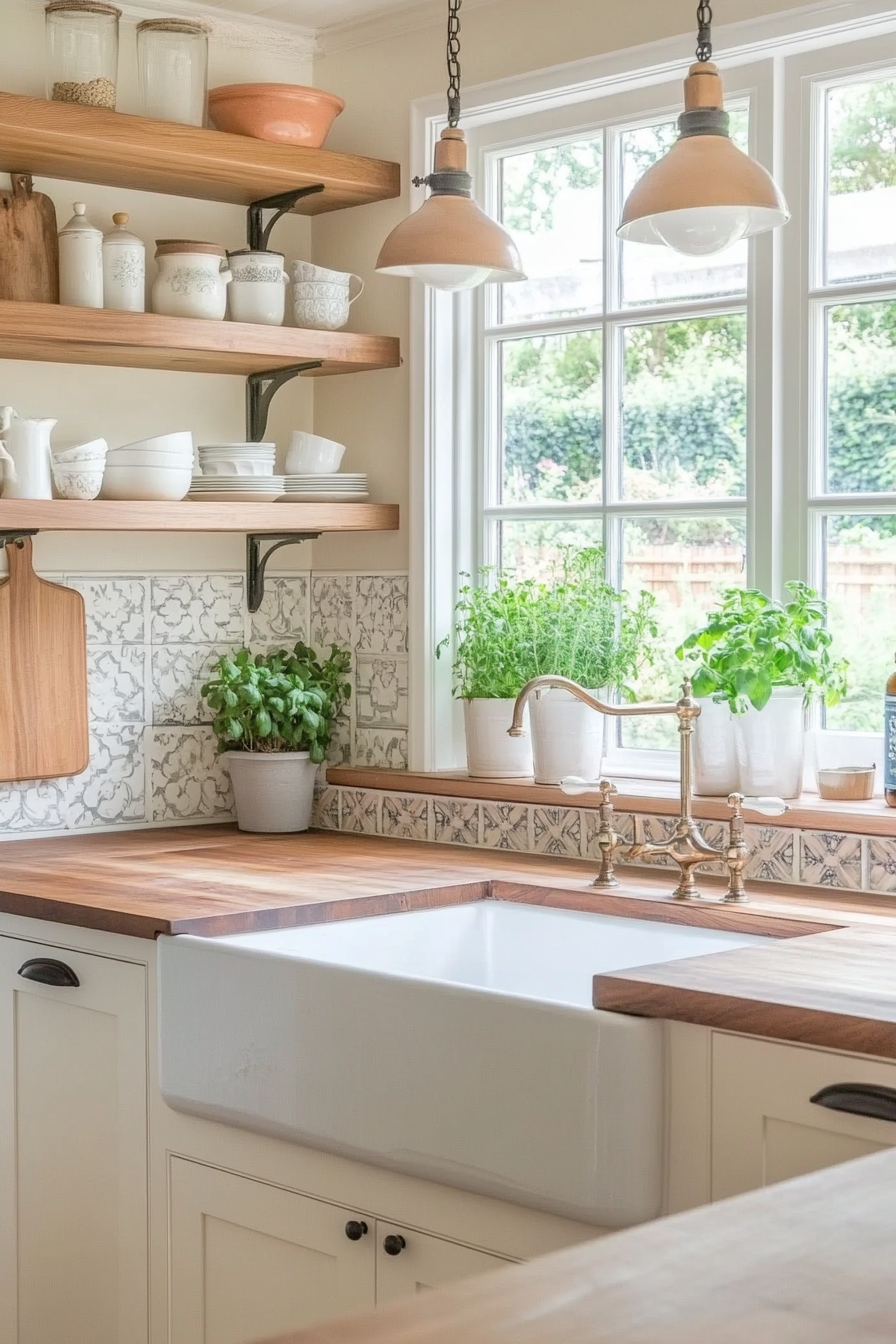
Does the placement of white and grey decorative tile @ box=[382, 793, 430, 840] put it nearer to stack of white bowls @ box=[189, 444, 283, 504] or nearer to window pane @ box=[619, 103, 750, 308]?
A: stack of white bowls @ box=[189, 444, 283, 504]

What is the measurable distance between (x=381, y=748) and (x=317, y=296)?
0.91 m

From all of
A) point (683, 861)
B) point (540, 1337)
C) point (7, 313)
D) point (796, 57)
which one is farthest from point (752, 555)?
point (540, 1337)

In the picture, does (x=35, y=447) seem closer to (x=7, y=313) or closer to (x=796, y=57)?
(x=7, y=313)

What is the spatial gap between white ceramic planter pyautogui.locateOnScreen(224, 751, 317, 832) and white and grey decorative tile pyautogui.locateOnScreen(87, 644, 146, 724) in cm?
22

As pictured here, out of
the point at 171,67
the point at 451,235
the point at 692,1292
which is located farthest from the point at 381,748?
the point at 692,1292

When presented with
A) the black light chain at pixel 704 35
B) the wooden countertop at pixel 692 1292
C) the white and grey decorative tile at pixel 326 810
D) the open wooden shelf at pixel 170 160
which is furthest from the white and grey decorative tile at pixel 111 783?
the wooden countertop at pixel 692 1292

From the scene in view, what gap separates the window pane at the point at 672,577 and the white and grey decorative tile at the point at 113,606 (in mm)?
956

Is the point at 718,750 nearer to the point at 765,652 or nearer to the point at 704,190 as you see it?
the point at 765,652

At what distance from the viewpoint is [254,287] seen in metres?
3.18

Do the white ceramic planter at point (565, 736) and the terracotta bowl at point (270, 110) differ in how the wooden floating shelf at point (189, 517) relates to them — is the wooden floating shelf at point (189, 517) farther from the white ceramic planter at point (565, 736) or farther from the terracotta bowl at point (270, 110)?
the terracotta bowl at point (270, 110)

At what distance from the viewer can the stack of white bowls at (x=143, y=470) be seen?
2982mm

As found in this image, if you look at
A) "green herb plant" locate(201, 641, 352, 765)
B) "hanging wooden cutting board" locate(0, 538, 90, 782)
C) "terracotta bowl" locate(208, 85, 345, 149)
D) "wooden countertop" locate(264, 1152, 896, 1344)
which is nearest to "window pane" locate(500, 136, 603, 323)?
"terracotta bowl" locate(208, 85, 345, 149)

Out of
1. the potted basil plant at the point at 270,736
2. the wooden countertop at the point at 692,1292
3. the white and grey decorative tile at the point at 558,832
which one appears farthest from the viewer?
the potted basil plant at the point at 270,736

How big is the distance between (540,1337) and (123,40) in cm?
305
